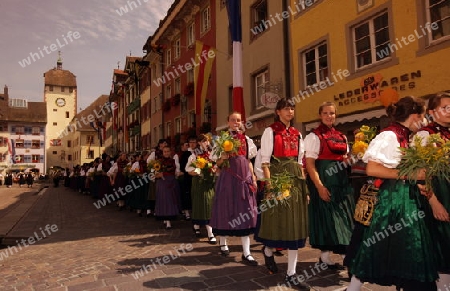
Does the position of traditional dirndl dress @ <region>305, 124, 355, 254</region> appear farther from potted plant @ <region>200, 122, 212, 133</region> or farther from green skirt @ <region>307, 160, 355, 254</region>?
potted plant @ <region>200, 122, 212, 133</region>

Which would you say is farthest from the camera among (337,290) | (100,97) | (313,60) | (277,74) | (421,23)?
(100,97)

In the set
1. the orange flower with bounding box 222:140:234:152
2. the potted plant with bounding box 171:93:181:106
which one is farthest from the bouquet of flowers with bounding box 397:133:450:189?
the potted plant with bounding box 171:93:181:106

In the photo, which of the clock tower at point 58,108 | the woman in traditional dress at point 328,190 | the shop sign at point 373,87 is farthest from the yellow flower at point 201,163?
the clock tower at point 58,108

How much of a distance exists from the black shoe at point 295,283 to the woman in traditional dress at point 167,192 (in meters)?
4.80

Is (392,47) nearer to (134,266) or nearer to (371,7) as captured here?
(371,7)

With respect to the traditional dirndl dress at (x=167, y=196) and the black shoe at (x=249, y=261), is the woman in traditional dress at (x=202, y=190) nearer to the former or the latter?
the traditional dirndl dress at (x=167, y=196)

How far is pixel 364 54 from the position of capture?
1043cm

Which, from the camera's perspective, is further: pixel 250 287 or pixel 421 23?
pixel 421 23

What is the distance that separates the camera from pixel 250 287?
13.3ft

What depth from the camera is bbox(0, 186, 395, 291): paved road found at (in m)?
4.26

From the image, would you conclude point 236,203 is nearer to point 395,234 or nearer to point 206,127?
point 395,234

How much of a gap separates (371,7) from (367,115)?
10.0 feet

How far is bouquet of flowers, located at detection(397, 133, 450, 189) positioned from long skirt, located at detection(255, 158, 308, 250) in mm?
1631

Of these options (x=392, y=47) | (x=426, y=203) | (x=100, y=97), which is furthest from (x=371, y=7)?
(x=100, y=97)
